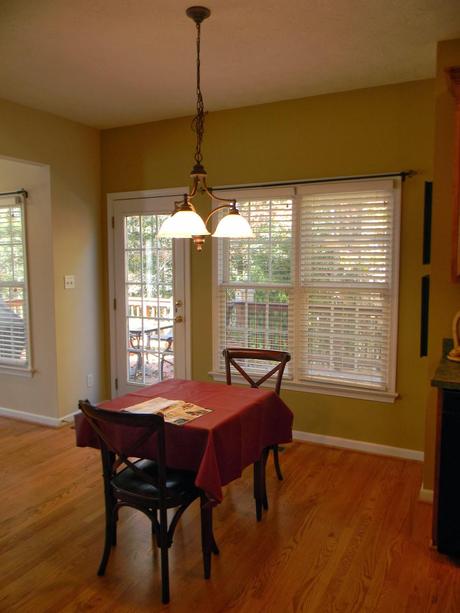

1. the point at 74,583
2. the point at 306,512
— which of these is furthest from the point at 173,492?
the point at 306,512

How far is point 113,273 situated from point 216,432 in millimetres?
2957

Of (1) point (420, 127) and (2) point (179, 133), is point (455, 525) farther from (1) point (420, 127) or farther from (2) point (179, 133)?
(2) point (179, 133)

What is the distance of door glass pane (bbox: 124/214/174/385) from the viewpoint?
4574 mm

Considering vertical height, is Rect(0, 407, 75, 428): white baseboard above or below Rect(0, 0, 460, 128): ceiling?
below

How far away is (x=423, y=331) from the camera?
3094 mm

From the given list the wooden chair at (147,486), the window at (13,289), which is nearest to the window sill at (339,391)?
the wooden chair at (147,486)

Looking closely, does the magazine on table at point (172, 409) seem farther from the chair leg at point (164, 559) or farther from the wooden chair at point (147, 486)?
the chair leg at point (164, 559)

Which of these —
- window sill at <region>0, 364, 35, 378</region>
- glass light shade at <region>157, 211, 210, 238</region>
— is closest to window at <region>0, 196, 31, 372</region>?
window sill at <region>0, 364, 35, 378</region>

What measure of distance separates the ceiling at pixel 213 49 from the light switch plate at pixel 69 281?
4.75 feet

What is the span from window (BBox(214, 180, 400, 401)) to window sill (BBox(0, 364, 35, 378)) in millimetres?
1785

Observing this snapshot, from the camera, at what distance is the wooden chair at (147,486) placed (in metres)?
2.10

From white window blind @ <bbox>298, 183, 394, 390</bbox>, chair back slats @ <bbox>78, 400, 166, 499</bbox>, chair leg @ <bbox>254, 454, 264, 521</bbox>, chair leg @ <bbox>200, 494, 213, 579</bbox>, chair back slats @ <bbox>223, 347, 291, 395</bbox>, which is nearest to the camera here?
chair back slats @ <bbox>78, 400, 166, 499</bbox>

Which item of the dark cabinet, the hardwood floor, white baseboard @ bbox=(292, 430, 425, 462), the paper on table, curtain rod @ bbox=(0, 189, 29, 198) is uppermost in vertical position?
curtain rod @ bbox=(0, 189, 29, 198)

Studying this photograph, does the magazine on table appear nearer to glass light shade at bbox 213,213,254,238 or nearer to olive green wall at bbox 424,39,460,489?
glass light shade at bbox 213,213,254,238
